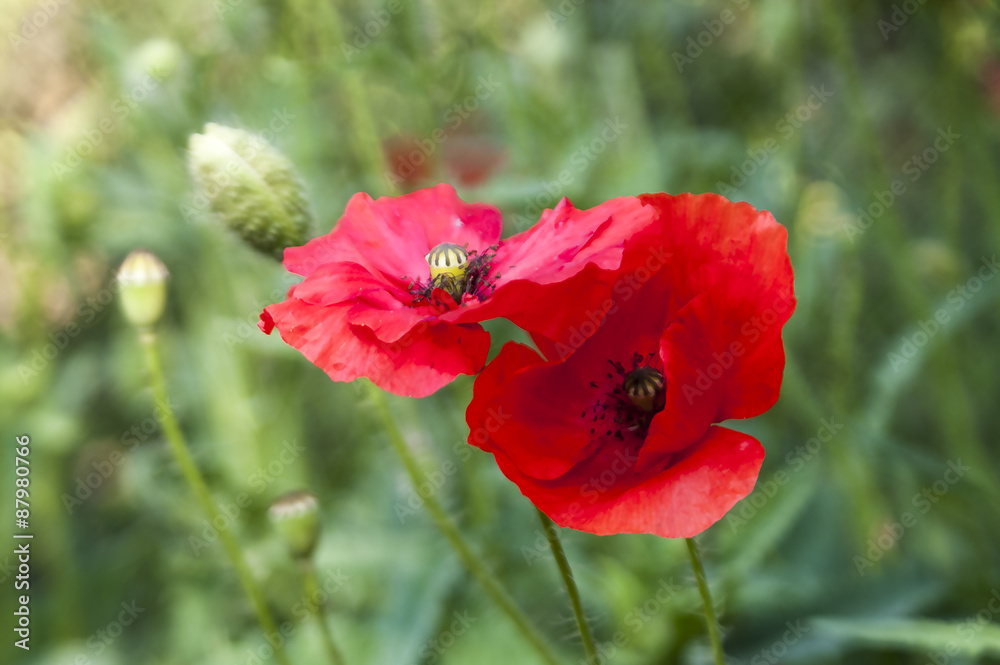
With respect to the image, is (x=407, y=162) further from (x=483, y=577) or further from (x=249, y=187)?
(x=483, y=577)

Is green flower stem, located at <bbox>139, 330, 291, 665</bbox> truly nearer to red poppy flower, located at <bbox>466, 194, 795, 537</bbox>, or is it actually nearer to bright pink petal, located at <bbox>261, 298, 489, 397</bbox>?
bright pink petal, located at <bbox>261, 298, 489, 397</bbox>

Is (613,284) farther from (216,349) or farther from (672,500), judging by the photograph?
(216,349)

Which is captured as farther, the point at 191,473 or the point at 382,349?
the point at 191,473

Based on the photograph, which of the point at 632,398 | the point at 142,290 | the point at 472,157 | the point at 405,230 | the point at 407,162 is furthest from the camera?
the point at 472,157

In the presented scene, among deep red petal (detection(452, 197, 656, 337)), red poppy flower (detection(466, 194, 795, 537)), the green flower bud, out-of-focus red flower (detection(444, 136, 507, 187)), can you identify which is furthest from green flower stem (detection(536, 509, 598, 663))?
out-of-focus red flower (detection(444, 136, 507, 187))

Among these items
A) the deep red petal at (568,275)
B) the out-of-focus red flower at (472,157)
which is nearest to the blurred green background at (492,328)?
the out-of-focus red flower at (472,157)

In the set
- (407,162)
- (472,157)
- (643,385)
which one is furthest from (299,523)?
(472,157)

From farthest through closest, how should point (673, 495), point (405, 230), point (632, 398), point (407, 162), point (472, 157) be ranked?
point (472, 157)
point (407, 162)
point (405, 230)
point (632, 398)
point (673, 495)
